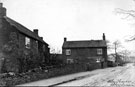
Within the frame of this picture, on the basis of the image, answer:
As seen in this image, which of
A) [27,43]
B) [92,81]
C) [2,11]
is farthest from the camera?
[27,43]

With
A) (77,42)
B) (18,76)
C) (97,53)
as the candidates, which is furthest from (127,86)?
(77,42)

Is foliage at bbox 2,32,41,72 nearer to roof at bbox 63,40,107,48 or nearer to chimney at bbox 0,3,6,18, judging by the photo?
chimney at bbox 0,3,6,18

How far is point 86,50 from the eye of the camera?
59.5 meters

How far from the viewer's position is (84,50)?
6016 cm

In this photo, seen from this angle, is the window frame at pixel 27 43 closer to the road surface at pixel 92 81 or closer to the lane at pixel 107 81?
the road surface at pixel 92 81

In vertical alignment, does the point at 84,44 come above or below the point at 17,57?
above

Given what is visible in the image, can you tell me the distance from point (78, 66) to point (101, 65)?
64.4 ft

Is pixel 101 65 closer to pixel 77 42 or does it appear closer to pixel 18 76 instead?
pixel 77 42

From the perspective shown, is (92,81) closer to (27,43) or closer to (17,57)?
(17,57)

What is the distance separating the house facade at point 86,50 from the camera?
59.3m

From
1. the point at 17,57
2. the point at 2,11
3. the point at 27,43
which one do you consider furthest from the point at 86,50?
the point at 17,57

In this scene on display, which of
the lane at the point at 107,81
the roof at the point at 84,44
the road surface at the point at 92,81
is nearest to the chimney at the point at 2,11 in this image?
the road surface at the point at 92,81

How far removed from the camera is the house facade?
5928 centimetres

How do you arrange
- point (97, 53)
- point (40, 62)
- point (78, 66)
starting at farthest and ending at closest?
point (97, 53), point (78, 66), point (40, 62)
